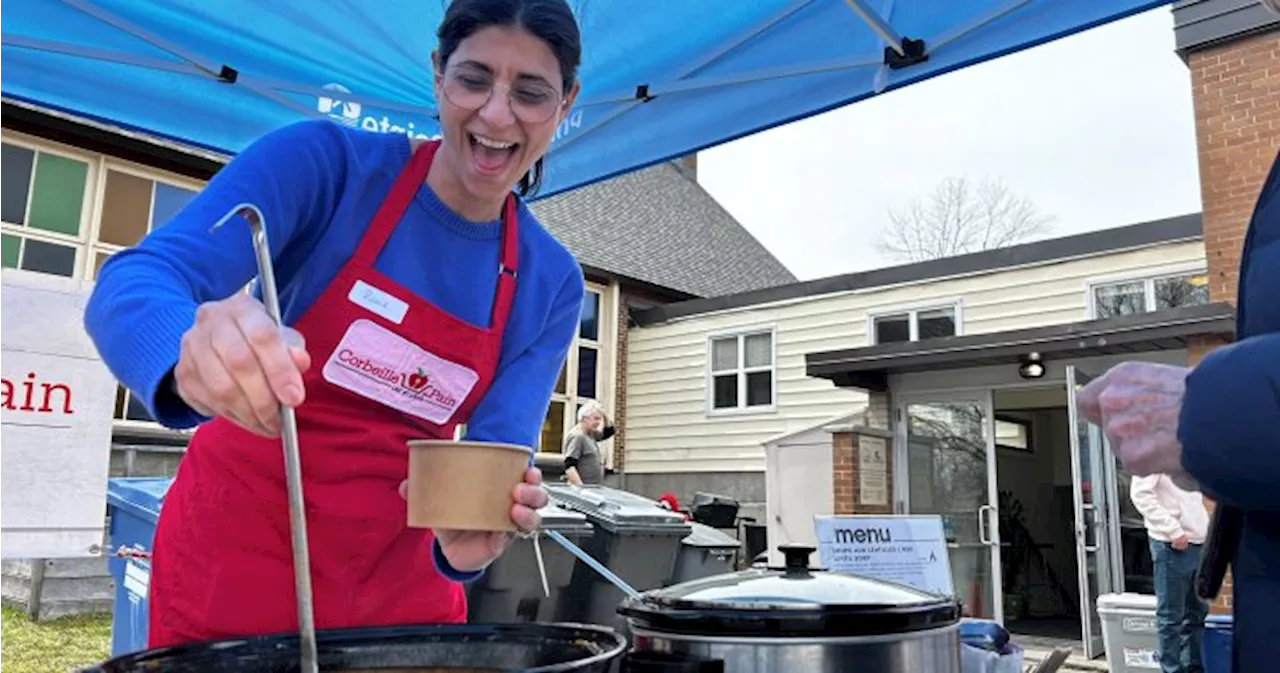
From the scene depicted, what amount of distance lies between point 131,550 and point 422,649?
3.04 m

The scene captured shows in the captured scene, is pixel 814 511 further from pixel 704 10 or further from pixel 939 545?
pixel 704 10

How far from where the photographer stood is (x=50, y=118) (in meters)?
10.1

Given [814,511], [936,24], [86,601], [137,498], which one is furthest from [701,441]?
[936,24]

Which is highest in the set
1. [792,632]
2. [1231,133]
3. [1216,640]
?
[1231,133]

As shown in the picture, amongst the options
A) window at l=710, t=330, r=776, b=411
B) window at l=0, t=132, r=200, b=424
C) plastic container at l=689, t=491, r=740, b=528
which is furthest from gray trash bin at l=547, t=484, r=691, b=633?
window at l=710, t=330, r=776, b=411

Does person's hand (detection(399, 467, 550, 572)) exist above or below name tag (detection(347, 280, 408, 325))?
Result: below

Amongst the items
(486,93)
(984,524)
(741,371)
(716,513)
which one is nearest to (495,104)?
(486,93)

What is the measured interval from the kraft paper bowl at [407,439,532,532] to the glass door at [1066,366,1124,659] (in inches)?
310

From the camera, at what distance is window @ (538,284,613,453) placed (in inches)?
601

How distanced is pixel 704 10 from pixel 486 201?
173 centimetres

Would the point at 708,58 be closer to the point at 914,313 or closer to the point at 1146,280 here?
the point at 1146,280

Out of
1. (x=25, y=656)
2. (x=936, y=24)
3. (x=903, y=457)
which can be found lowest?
(x=25, y=656)

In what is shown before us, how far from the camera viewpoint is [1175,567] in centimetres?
624

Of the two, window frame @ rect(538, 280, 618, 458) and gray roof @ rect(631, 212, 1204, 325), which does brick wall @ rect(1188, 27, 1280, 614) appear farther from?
window frame @ rect(538, 280, 618, 458)
